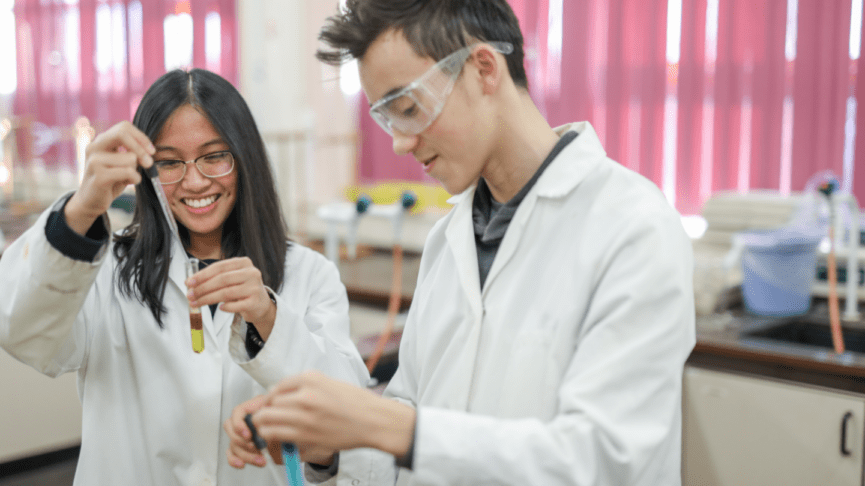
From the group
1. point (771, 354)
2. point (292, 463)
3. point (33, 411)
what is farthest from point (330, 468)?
point (33, 411)

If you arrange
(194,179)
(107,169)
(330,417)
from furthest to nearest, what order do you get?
1. (194,179)
2. (107,169)
3. (330,417)

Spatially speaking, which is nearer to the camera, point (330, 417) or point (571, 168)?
point (330, 417)

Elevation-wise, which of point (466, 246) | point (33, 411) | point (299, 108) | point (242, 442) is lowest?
point (33, 411)

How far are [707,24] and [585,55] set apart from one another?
62 centimetres

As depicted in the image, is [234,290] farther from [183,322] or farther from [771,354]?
[771,354]

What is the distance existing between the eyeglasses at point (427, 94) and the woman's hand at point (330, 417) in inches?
15.6

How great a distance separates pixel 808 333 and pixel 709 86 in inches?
50.1

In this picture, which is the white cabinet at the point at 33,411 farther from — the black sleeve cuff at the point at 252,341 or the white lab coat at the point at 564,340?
the white lab coat at the point at 564,340

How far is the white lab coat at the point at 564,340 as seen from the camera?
817mm

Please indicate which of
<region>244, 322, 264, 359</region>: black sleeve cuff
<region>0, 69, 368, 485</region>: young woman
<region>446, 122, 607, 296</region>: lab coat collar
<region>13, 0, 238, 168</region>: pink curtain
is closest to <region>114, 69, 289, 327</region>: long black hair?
<region>0, 69, 368, 485</region>: young woman

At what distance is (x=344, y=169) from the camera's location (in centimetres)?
464

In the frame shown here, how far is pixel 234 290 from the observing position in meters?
1.13

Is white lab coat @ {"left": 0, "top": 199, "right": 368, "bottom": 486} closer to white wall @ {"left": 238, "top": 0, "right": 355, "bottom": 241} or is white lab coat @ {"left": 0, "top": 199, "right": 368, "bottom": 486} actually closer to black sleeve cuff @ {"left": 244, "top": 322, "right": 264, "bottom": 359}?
black sleeve cuff @ {"left": 244, "top": 322, "right": 264, "bottom": 359}

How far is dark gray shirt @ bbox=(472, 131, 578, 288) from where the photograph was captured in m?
1.08
